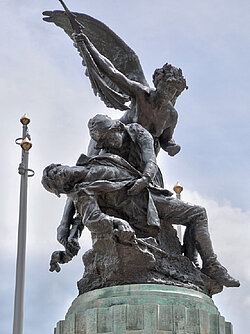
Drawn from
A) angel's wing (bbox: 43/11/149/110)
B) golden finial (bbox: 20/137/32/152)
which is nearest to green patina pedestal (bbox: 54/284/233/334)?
angel's wing (bbox: 43/11/149/110)

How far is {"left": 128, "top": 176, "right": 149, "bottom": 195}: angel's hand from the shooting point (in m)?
11.0

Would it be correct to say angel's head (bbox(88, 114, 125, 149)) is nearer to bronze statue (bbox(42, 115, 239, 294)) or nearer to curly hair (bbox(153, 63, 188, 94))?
bronze statue (bbox(42, 115, 239, 294))

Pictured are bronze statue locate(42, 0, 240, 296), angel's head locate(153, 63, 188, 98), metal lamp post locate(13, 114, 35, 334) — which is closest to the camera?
bronze statue locate(42, 0, 240, 296)

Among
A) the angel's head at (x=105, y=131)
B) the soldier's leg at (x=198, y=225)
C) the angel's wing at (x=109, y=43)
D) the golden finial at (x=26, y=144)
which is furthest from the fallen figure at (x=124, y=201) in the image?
the golden finial at (x=26, y=144)

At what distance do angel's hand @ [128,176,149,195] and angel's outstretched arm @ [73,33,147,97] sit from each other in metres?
2.25

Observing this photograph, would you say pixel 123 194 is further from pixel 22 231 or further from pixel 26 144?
pixel 26 144

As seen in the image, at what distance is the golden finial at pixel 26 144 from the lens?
18.5m

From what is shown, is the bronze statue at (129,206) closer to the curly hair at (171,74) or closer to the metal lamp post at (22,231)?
the curly hair at (171,74)

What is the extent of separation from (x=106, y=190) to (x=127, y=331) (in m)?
2.06

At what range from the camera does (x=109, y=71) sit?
41.8 feet

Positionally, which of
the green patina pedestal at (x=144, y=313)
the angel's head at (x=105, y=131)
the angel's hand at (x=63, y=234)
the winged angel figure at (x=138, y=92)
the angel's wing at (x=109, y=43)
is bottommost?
the green patina pedestal at (x=144, y=313)

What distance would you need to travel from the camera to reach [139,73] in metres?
14.2

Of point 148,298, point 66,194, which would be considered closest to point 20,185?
point 66,194

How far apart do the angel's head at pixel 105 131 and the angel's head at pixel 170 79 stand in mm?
1261
